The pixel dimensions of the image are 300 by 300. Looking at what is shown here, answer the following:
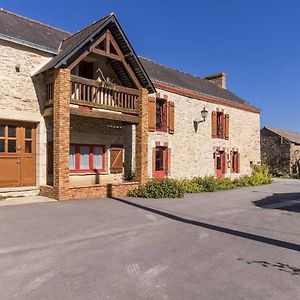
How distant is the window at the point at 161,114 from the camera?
18.0 meters

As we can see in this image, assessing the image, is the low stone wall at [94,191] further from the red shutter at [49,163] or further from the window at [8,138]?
the window at [8,138]

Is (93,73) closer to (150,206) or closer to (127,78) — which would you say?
(127,78)

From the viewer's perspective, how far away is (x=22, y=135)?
12.3 meters

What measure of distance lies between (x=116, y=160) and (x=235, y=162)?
11.1 metres

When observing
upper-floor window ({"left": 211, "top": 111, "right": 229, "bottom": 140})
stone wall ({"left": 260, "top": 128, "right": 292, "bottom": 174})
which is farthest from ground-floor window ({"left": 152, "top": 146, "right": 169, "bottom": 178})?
stone wall ({"left": 260, "top": 128, "right": 292, "bottom": 174})

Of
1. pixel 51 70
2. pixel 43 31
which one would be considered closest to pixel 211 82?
pixel 43 31

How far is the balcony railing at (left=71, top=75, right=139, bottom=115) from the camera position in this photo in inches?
496

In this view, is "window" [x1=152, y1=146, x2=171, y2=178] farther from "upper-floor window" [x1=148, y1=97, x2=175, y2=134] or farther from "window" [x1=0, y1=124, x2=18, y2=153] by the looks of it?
"window" [x1=0, y1=124, x2=18, y2=153]

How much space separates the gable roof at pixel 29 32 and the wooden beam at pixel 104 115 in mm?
2558

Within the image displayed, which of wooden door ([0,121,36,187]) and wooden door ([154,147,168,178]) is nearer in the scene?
wooden door ([0,121,36,187])

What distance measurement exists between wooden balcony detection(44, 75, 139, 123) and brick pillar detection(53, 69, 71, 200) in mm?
380

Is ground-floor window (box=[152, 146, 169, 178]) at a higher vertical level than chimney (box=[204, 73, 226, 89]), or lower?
lower

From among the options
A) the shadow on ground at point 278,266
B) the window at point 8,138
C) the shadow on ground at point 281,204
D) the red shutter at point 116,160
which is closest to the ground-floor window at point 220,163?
the shadow on ground at point 281,204

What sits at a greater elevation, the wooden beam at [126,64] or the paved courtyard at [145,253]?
the wooden beam at [126,64]
